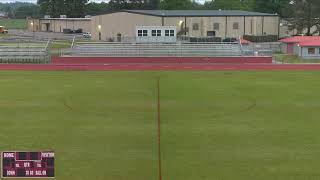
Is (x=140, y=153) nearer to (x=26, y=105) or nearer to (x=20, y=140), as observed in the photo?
(x=20, y=140)

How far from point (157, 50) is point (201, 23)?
92.8 feet

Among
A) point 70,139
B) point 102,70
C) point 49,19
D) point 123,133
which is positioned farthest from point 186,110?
point 49,19

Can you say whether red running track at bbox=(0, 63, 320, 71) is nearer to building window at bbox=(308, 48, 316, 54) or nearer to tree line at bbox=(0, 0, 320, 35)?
building window at bbox=(308, 48, 316, 54)

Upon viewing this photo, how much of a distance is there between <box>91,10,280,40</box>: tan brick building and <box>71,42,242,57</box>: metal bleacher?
883 inches

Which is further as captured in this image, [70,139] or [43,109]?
[43,109]

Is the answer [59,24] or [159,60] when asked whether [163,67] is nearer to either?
[159,60]

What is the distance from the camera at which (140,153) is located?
51.9ft

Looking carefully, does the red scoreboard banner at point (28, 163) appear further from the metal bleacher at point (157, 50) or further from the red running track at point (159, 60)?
the metal bleacher at point (157, 50)

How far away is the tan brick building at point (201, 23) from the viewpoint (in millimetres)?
86500

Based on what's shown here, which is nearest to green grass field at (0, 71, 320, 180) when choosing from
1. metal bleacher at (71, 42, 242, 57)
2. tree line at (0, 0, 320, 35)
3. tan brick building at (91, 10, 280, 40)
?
metal bleacher at (71, 42, 242, 57)

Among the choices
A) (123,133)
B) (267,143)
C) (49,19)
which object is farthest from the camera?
(49,19)

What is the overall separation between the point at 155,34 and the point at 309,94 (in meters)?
43.9

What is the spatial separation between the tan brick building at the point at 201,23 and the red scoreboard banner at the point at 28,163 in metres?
76.1

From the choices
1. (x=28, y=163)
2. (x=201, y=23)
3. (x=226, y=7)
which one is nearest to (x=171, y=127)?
(x=28, y=163)
